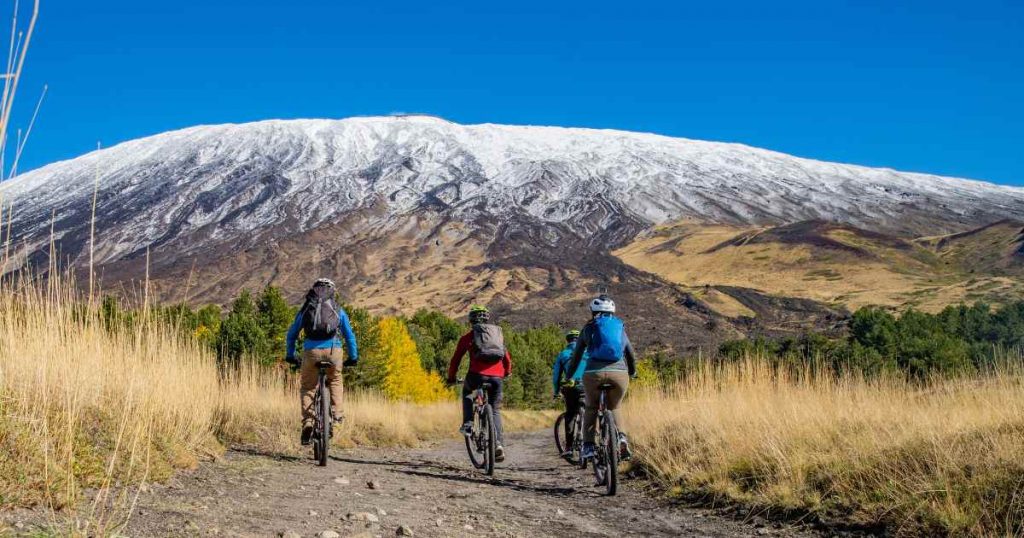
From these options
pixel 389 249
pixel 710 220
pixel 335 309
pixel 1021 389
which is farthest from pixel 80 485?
pixel 710 220

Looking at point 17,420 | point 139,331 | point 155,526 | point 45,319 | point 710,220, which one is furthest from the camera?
point 710,220

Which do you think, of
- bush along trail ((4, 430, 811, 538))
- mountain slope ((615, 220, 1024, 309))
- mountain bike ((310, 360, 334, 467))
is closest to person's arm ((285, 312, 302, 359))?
mountain bike ((310, 360, 334, 467))

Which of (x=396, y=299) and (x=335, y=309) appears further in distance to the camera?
Answer: (x=396, y=299)

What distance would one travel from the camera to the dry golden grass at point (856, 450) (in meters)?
5.48

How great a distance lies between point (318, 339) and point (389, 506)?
281 centimetres

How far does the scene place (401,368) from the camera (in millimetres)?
43125

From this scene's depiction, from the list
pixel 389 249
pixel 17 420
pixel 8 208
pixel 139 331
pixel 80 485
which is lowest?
pixel 80 485

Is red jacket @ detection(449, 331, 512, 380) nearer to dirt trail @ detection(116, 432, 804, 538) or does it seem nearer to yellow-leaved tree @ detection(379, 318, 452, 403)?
dirt trail @ detection(116, 432, 804, 538)

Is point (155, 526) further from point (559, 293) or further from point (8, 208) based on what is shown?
point (559, 293)

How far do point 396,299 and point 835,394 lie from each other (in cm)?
13185

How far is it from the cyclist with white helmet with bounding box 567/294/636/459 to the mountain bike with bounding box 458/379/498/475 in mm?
1576

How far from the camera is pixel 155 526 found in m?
4.66

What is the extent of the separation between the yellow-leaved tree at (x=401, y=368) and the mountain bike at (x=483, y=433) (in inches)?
1161

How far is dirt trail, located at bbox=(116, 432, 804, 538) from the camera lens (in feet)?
17.1
